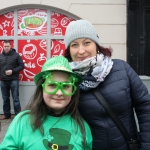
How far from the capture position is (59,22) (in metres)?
6.58

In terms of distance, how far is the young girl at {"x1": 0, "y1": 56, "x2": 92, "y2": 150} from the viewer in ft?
5.42

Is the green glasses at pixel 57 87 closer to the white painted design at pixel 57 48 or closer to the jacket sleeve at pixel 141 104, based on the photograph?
the jacket sleeve at pixel 141 104

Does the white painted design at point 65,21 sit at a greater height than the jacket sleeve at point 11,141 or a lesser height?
greater

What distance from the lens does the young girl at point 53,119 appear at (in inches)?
65.0

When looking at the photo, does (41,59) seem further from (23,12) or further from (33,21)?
(23,12)

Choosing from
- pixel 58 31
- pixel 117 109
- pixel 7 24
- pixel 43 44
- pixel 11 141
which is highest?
pixel 7 24

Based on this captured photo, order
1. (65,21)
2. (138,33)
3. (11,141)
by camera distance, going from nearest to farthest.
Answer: (11,141)
(138,33)
(65,21)

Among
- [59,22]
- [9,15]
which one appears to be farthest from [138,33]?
[9,15]

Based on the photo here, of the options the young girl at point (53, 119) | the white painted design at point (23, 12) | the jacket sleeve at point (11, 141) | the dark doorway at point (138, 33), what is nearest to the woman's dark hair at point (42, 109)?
the young girl at point (53, 119)

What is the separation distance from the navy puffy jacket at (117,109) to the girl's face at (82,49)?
205 mm

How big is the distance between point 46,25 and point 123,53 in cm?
198

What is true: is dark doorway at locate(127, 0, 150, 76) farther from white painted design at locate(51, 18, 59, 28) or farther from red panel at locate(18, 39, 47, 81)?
red panel at locate(18, 39, 47, 81)

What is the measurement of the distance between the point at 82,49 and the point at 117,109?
47cm

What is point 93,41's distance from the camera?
1.94 metres
